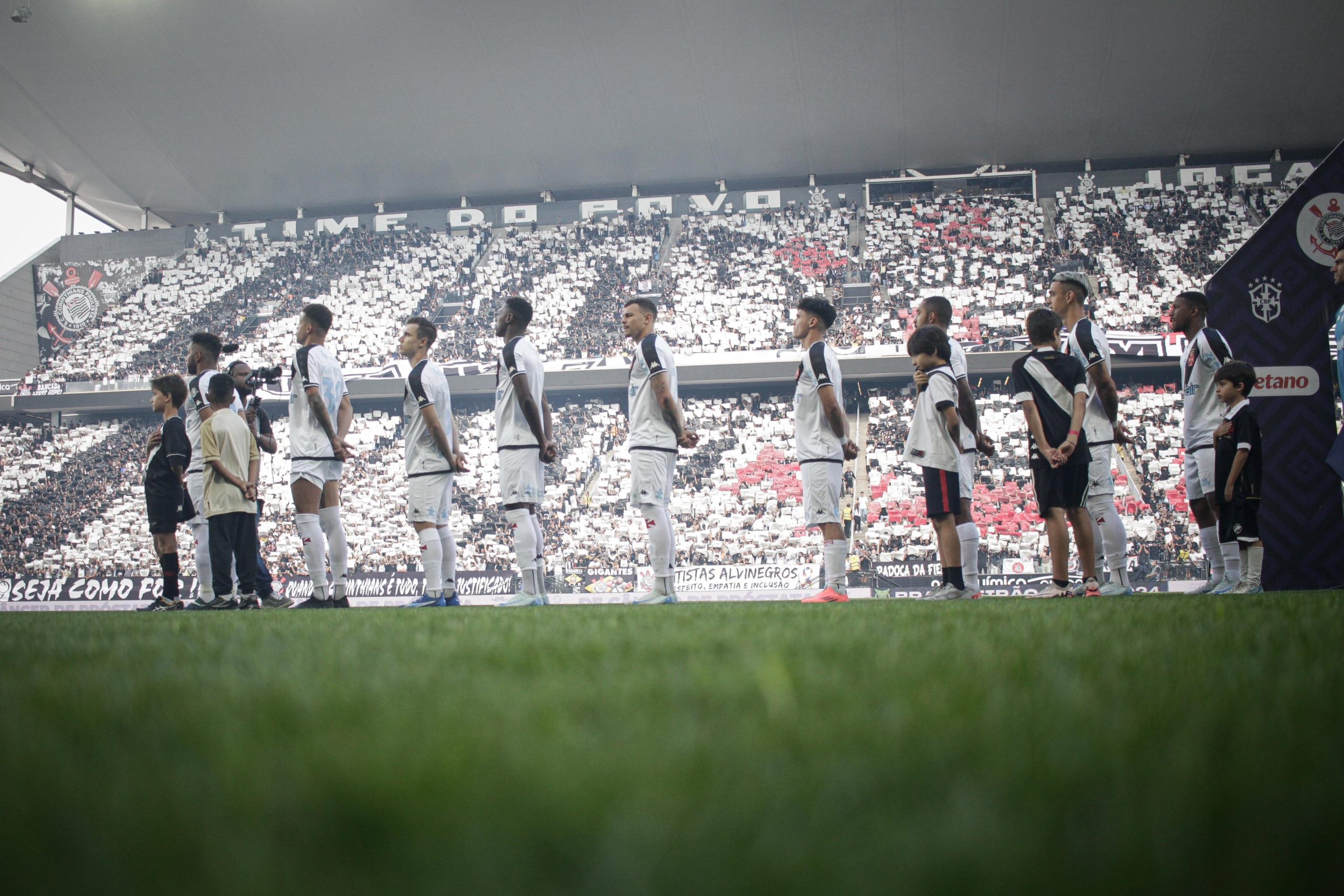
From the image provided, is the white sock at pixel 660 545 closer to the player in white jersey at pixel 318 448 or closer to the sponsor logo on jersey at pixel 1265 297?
the player in white jersey at pixel 318 448

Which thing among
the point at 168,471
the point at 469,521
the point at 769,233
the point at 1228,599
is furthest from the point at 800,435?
the point at 769,233

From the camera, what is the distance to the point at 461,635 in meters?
1.73

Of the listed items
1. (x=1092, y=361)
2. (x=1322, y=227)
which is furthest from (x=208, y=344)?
(x=1322, y=227)

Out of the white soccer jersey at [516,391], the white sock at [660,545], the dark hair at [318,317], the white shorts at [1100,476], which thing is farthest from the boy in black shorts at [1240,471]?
the dark hair at [318,317]

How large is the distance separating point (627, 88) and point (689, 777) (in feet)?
73.4

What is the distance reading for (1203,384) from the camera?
5281mm

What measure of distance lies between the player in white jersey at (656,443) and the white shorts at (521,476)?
0.62 metres

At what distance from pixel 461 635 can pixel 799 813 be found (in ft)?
4.60

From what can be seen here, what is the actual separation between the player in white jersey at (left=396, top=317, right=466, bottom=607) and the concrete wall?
25344 mm

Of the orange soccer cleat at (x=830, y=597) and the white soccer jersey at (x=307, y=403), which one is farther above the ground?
the white soccer jersey at (x=307, y=403)

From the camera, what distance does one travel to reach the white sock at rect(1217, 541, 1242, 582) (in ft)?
16.0

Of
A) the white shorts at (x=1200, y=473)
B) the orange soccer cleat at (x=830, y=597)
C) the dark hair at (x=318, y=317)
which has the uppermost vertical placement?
the dark hair at (x=318, y=317)

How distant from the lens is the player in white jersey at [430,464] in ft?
18.2

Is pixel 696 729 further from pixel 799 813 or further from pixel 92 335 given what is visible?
pixel 92 335
